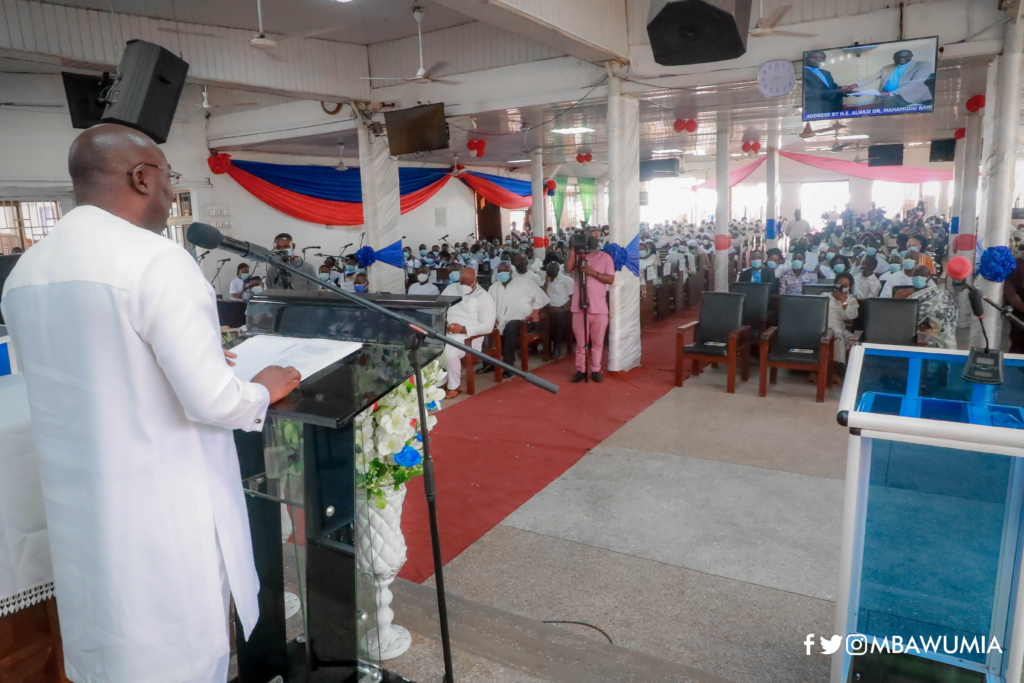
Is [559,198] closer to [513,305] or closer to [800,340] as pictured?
[513,305]

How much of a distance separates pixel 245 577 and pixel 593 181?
2449 centimetres

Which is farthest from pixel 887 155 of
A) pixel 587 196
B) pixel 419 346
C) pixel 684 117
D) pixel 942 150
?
pixel 419 346

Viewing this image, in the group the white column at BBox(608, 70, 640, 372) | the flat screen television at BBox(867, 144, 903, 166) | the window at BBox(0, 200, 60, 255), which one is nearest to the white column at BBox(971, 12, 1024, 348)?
the white column at BBox(608, 70, 640, 372)

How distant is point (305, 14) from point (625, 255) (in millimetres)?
4200

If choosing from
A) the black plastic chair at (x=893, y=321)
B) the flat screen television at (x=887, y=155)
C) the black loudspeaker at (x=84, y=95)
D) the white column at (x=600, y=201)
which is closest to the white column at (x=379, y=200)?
the black loudspeaker at (x=84, y=95)

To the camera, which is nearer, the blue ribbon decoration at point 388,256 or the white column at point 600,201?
the blue ribbon decoration at point 388,256

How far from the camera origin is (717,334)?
259 inches

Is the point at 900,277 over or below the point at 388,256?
below

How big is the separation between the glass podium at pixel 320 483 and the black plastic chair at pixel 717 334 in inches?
188

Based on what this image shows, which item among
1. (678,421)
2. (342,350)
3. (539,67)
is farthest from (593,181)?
(342,350)

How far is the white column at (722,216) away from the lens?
1114cm

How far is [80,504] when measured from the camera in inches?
58.1

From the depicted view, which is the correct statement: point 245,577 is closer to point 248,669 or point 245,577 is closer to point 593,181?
point 248,669

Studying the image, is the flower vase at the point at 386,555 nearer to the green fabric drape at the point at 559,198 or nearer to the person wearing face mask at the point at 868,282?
the person wearing face mask at the point at 868,282
